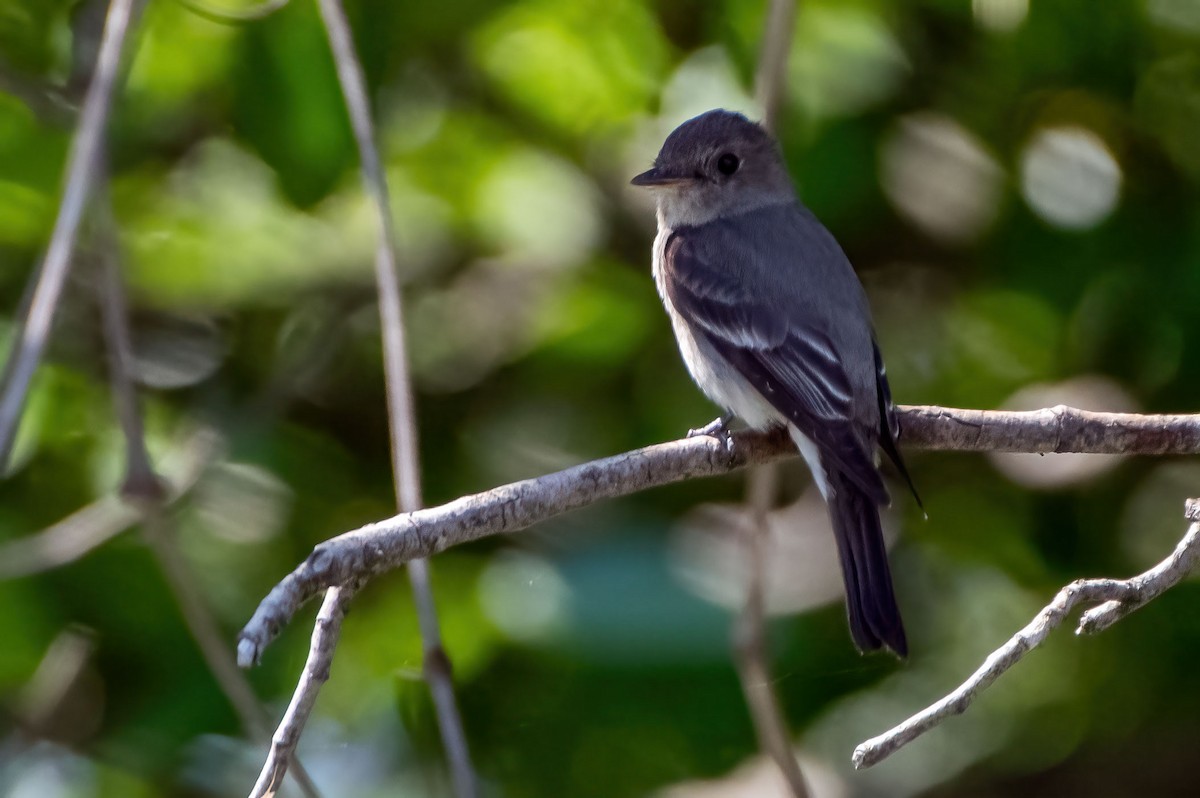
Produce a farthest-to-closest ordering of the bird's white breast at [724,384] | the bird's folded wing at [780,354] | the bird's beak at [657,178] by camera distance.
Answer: the bird's beak at [657,178] → the bird's white breast at [724,384] → the bird's folded wing at [780,354]

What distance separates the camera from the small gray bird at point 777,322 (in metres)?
2.96

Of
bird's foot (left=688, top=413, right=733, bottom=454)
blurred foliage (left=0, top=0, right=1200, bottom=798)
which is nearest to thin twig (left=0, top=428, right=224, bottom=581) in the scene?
blurred foliage (left=0, top=0, right=1200, bottom=798)

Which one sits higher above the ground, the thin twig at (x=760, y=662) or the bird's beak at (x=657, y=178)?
the bird's beak at (x=657, y=178)

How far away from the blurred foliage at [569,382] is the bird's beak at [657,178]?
0.13m

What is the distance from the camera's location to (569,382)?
3523mm

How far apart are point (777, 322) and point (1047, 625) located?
4.91ft

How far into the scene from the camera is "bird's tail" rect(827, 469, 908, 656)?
2734 mm

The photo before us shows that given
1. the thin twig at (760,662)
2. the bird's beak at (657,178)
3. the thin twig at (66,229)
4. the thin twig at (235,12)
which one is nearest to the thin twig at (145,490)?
the thin twig at (66,229)

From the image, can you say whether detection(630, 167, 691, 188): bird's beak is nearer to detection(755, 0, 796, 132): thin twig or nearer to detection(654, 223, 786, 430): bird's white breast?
detection(654, 223, 786, 430): bird's white breast

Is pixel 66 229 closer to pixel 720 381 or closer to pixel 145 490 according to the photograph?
pixel 145 490

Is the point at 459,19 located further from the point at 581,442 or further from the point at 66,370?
the point at 66,370

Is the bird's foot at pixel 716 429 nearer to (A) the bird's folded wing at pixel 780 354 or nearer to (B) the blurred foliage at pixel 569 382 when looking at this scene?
(A) the bird's folded wing at pixel 780 354

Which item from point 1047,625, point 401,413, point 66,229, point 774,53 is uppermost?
point 774,53

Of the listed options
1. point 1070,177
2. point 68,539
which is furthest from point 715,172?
point 68,539
